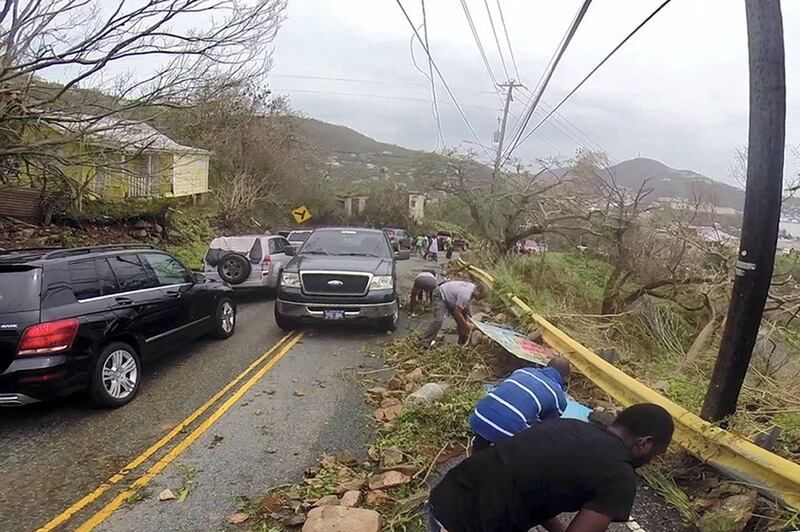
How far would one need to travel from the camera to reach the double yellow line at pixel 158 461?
3.79 metres

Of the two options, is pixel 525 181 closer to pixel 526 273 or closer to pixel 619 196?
pixel 526 273

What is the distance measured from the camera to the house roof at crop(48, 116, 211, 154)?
1088cm

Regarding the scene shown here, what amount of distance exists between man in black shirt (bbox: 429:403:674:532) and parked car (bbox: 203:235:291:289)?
10682mm

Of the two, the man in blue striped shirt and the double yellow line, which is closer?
the man in blue striped shirt

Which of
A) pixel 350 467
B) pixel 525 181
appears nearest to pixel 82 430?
pixel 350 467

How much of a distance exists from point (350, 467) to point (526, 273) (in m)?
12.8

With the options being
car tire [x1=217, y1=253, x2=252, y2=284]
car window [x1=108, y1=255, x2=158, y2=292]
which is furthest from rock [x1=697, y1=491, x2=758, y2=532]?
car tire [x1=217, y1=253, x2=252, y2=284]

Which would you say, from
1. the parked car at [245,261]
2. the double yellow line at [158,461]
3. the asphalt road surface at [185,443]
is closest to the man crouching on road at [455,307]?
the asphalt road surface at [185,443]

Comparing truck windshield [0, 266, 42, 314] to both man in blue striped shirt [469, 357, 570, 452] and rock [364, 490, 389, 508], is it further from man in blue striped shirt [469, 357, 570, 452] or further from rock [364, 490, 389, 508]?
man in blue striped shirt [469, 357, 570, 452]

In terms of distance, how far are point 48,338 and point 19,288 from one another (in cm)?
57

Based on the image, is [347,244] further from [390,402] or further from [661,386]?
[661,386]

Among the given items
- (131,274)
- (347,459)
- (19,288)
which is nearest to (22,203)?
(131,274)

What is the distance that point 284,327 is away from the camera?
9562 mm

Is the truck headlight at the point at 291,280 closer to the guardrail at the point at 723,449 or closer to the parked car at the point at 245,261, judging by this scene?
the parked car at the point at 245,261
